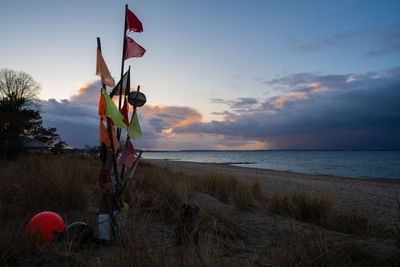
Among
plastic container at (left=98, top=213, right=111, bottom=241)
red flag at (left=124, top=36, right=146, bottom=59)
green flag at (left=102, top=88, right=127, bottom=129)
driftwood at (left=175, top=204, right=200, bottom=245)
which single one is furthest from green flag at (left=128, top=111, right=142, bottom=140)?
driftwood at (left=175, top=204, right=200, bottom=245)

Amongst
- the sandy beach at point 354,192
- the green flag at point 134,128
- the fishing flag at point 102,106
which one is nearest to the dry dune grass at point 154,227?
the green flag at point 134,128

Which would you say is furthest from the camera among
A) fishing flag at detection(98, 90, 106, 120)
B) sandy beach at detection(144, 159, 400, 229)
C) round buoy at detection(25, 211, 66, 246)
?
sandy beach at detection(144, 159, 400, 229)

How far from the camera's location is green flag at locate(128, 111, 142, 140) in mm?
2845

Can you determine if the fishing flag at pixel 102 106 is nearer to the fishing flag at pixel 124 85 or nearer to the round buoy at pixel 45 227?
the fishing flag at pixel 124 85

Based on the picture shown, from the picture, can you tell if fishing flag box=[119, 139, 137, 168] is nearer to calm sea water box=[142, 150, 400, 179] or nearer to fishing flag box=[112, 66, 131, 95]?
fishing flag box=[112, 66, 131, 95]

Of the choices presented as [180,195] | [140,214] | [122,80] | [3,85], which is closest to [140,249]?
[122,80]

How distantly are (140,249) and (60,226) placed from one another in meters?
1.53

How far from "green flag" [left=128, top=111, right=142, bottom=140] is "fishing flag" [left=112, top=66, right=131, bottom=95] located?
331mm

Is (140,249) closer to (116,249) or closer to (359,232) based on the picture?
(116,249)

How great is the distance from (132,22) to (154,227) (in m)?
3.15

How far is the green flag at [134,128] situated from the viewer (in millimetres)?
2845

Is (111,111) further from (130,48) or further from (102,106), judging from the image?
(130,48)

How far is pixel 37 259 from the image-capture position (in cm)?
177

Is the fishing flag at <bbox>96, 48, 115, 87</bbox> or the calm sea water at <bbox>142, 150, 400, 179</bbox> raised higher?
the fishing flag at <bbox>96, 48, 115, 87</bbox>
